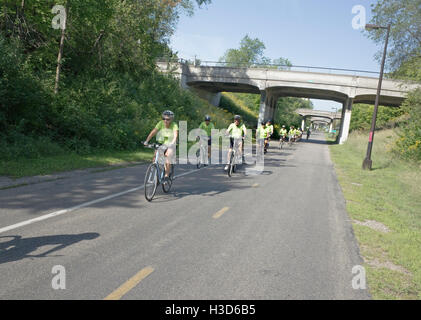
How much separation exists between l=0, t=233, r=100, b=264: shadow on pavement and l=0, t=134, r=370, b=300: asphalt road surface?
0.01 metres

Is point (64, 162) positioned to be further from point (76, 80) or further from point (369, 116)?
point (369, 116)

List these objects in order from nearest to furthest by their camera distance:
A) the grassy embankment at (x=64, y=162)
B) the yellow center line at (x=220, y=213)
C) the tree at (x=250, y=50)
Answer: the yellow center line at (x=220, y=213) < the grassy embankment at (x=64, y=162) < the tree at (x=250, y=50)

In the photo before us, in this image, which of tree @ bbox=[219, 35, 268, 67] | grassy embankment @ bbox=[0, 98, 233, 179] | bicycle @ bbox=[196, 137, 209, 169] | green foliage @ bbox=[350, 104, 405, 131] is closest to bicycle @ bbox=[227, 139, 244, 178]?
bicycle @ bbox=[196, 137, 209, 169]

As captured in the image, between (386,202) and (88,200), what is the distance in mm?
8414

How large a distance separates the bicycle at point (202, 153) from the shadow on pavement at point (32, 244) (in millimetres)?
9188

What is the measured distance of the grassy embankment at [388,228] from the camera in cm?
450

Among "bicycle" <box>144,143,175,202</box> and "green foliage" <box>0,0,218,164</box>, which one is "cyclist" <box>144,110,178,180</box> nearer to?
"bicycle" <box>144,143,175,202</box>

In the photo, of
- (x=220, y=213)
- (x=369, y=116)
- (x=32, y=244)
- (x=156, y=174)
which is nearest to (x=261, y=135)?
(x=156, y=174)

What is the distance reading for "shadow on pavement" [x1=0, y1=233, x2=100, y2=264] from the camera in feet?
14.1

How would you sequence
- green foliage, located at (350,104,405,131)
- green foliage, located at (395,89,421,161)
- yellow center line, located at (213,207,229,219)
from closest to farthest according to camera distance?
yellow center line, located at (213,207,229,219), green foliage, located at (395,89,421,161), green foliage, located at (350,104,405,131)

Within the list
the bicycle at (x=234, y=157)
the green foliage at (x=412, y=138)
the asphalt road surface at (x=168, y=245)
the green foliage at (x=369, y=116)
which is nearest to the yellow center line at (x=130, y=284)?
the asphalt road surface at (x=168, y=245)

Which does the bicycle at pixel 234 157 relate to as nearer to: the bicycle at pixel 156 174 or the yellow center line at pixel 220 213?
the bicycle at pixel 156 174

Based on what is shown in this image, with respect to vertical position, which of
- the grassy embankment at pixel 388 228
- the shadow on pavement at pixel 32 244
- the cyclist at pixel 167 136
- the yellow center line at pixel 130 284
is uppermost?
the cyclist at pixel 167 136

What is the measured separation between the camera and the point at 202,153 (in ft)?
47.9
